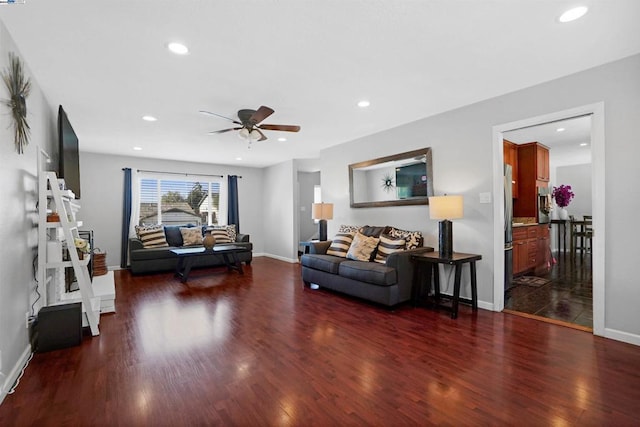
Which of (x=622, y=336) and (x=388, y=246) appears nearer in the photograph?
(x=622, y=336)

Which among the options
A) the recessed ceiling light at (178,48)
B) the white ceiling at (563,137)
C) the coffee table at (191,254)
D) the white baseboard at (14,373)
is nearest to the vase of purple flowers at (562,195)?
the white ceiling at (563,137)

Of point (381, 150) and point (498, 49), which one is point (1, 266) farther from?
point (381, 150)

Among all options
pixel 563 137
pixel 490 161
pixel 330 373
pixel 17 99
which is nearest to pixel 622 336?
pixel 490 161

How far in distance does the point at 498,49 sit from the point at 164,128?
13.9ft

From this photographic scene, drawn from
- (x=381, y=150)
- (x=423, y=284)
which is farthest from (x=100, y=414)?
(x=381, y=150)

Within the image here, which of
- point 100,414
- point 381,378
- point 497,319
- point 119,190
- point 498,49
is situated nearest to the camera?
point 100,414

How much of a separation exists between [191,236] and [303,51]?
5.17m

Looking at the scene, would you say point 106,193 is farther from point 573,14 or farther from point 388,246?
point 573,14

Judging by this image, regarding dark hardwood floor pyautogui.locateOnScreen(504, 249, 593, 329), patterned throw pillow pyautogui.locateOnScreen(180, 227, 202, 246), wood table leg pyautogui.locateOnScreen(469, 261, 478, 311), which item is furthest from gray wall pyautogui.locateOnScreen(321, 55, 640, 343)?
patterned throw pillow pyautogui.locateOnScreen(180, 227, 202, 246)

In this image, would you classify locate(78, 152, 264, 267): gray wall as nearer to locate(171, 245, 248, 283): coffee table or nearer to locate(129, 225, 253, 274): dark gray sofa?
locate(129, 225, 253, 274): dark gray sofa

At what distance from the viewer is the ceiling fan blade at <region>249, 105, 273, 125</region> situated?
10.6 ft

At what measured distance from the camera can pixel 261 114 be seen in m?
3.38

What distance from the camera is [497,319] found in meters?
3.19

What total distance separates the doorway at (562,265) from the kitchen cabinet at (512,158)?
0.09 meters
